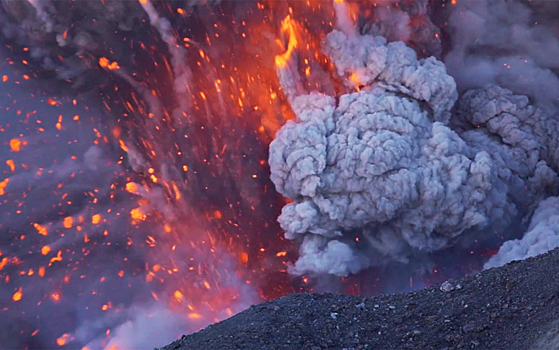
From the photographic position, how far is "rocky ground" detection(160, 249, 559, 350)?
763 cm

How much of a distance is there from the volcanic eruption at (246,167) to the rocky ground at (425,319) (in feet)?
30.9

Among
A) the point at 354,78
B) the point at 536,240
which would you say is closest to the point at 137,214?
the point at 354,78

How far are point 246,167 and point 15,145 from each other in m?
6.90

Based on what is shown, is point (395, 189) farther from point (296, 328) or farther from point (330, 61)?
point (296, 328)

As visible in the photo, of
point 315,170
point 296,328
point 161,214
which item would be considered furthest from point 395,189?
point 296,328

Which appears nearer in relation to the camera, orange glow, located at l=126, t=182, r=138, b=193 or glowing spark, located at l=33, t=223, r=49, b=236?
glowing spark, located at l=33, t=223, r=49, b=236

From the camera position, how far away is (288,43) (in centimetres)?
1962

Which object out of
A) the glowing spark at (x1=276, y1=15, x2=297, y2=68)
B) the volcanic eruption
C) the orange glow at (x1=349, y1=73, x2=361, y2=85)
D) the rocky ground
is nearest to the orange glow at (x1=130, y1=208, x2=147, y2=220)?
the volcanic eruption

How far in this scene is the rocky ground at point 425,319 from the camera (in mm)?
7629

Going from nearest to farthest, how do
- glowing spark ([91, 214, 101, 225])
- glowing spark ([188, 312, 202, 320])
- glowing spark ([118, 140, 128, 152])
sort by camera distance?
glowing spark ([91, 214, 101, 225]) → glowing spark ([118, 140, 128, 152]) → glowing spark ([188, 312, 202, 320])

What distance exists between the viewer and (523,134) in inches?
819

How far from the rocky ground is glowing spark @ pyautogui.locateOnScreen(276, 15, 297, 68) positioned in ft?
36.5

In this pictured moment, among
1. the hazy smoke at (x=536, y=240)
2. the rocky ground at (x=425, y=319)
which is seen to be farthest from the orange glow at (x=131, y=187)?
the rocky ground at (x=425, y=319)

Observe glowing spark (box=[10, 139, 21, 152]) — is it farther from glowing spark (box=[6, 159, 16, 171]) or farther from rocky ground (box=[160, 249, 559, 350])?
rocky ground (box=[160, 249, 559, 350])
